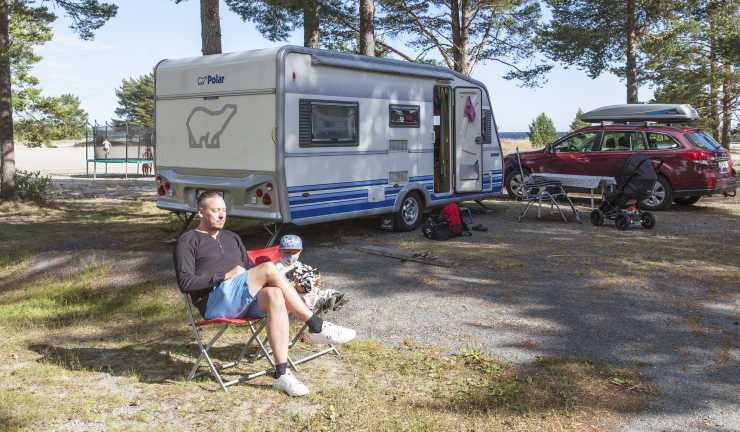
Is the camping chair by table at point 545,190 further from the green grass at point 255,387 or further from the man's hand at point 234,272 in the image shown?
the man's hand at point 234,272

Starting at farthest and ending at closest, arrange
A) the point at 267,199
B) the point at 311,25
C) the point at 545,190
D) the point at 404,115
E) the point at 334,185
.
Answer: the point at 311,25 < the point at 545,190 < the point at 404,115 < the point at 334,185 < the point at 267,199

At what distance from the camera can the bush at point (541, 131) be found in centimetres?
5459

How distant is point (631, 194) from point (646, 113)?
4209 mm

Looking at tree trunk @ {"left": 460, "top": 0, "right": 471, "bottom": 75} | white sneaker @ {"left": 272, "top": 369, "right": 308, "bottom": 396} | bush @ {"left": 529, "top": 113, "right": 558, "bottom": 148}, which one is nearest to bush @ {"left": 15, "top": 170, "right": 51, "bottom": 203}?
white sneaker @ {"left": 272, "top": 369, "right": 308, "bottom": 396}

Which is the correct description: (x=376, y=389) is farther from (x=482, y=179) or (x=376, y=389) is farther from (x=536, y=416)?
(x=482, y=179)

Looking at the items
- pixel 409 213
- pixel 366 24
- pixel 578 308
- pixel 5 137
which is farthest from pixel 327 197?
pixel 5 137

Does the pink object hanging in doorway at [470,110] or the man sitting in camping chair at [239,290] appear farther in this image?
the pink object hanging in doorway at [470,110]

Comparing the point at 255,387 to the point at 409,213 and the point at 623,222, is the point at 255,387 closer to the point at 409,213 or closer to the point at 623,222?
the point at 409,213

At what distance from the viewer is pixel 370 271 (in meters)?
8.25

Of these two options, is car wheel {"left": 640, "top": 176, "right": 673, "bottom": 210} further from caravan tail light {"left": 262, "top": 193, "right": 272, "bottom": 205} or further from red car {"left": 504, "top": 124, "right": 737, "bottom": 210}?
caravan tail light {"left": 262, "top": 193, "right": 272, "bottom": 205}

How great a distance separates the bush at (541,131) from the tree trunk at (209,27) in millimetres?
43452

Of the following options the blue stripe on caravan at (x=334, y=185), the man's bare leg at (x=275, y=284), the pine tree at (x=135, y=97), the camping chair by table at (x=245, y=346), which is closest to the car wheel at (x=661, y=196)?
the blue stripe on caravan at (x=334, y=185)

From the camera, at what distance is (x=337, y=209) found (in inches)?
385

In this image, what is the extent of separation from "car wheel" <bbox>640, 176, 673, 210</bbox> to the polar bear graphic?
27.0 feet
